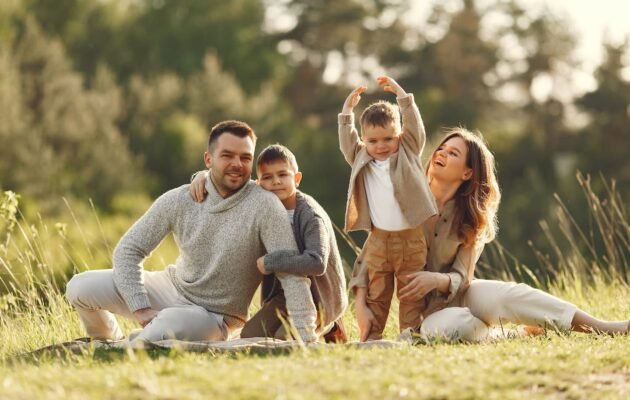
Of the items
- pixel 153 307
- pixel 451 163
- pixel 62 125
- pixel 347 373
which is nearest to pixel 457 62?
pixel 62 125

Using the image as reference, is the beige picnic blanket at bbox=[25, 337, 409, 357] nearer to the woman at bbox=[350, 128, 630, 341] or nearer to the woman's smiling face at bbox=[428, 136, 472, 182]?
the woman at bbox=[350, 128, 630, 341]

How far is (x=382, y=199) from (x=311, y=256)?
539 mm

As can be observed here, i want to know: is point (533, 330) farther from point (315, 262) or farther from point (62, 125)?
point (62, 125)

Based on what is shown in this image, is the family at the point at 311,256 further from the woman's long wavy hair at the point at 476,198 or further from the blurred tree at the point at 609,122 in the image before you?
the blurred tree at the point at 609,122

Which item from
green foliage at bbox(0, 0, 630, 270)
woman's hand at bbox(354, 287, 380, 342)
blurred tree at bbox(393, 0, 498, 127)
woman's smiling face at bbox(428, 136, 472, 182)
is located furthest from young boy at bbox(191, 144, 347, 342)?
blurred tree at bbox(393, 0, 498, 127)

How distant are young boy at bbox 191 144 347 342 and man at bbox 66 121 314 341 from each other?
80 millimetres

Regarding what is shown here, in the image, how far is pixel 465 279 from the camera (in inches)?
215

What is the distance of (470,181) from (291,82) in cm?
2884

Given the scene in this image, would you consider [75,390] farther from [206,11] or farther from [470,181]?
[206,11]

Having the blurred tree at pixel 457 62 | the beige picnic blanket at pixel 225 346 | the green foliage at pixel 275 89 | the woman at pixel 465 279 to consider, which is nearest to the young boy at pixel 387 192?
the woman at pixel 465 279

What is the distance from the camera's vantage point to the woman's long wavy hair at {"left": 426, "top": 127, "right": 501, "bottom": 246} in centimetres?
545

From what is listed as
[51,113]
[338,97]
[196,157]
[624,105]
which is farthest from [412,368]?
[338,97]

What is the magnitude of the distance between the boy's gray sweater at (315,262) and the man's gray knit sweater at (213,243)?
Result: 3.3 inches

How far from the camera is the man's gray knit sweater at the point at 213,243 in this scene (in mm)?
5035
